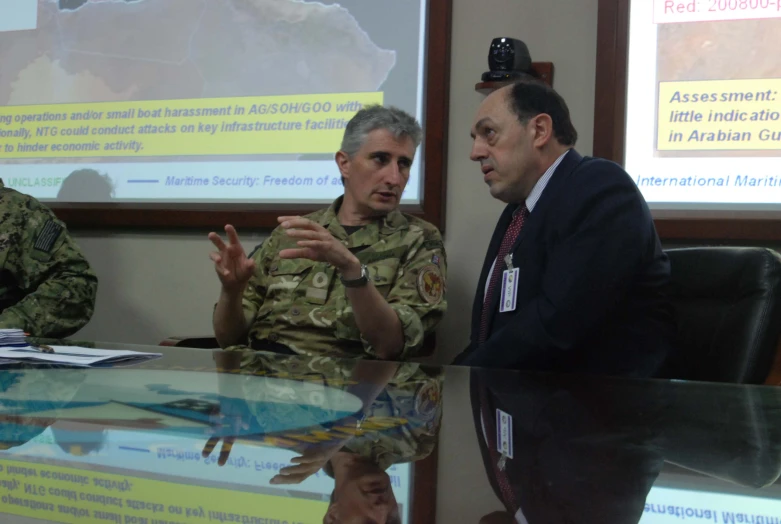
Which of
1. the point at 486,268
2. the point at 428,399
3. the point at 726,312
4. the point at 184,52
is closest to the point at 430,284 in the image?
the point at 486,268

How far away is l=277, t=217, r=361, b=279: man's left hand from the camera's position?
1.76 m

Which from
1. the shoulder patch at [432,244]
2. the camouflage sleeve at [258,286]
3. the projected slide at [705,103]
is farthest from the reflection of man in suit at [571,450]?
the projected slide at [705,103]

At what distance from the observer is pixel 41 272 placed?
8.23 ft

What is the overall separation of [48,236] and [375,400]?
6.32 feet

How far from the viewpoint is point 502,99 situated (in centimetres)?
199

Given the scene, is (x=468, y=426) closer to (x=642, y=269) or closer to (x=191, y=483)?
(x=191, y=483)

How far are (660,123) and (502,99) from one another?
699 mm

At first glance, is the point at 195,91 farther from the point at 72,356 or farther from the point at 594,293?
the point at 594,293

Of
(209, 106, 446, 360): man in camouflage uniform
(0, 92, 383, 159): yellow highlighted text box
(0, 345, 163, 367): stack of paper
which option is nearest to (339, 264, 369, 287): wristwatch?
(209, 106, 446, 360): man in camouflage uniform

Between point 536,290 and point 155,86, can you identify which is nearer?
point 536,290

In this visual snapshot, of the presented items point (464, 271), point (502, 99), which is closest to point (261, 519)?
point (502, 99)

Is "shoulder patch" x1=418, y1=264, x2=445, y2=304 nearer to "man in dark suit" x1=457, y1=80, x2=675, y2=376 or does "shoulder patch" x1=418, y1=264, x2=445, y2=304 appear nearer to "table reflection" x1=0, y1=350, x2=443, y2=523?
"man in dark suit" x1=457, y1=80, x2=675, y2=376

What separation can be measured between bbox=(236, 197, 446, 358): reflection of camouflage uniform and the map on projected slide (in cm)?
73

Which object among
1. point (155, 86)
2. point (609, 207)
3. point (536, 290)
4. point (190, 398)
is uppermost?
point (155, 86)
